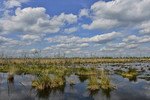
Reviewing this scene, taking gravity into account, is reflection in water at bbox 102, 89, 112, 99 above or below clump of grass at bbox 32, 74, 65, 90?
below

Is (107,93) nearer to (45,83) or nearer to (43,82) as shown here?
(45,83)

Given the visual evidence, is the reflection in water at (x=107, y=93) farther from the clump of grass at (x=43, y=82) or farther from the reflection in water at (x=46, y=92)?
the clump of grass at (x=43, y=82)

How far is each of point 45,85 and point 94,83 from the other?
5395mm

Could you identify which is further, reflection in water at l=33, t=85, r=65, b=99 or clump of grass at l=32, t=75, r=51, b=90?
clump of grass at l=32, t=75, r=51, b=90

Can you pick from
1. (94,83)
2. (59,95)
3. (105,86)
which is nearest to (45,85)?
(59,95)

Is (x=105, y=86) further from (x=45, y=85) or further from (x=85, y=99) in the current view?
(x=45, y=85)

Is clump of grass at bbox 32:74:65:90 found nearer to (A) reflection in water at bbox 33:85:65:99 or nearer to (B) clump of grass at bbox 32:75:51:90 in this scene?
(B) clump of grass at bbox 32:75:51:90

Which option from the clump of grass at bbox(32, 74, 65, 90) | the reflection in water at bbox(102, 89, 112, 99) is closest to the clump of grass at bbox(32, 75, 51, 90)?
the clump of grass at bbox(32, 74, 65, 90)

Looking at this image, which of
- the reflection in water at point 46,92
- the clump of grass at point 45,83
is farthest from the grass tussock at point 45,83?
the reflection in water at point 46,92

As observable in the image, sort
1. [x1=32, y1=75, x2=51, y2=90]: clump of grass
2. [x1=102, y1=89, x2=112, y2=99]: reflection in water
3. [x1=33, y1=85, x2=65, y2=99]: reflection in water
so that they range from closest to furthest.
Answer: [x1=102, y1=89, x2=112, y2=99]: reflection in water < [x1=33, y1=85, x2=65, y2=99]: reflection in water < [x1=32, y1=75, x2=51, y2=90]: clump of grass

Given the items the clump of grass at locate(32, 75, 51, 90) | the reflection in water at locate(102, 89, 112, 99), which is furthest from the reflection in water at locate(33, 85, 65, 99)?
A: the reflection in water at locate(102, 89, 112, 99)

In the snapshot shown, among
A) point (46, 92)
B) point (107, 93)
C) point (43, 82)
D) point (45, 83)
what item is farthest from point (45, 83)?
point (107, 93)

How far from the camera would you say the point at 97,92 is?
541 inches

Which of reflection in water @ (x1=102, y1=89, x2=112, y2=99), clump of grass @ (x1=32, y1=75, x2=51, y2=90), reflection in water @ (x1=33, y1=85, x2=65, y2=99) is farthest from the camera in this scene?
clump of grass @ (x1=32, y1=75, x2=51, y2=90)
